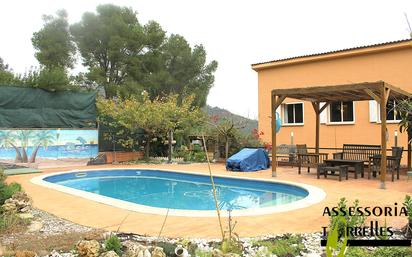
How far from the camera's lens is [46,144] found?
15.5 m

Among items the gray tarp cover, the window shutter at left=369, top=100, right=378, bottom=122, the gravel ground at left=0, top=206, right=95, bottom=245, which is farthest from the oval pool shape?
the window shutter at left=369, top=100, right=378, bottom=122

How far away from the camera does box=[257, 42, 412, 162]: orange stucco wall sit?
44.6 ft

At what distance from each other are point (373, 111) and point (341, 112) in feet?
4.64

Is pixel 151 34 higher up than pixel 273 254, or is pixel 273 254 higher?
pixel 151 34

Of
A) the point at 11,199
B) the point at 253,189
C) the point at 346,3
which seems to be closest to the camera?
the point at 11,199

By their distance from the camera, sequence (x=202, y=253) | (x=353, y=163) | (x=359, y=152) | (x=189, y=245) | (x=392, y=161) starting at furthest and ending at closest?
(x=359, y=152)
(x=353, y=163)
(x=392, y=161)
(x=189, y=245)
(x=202, y=253)

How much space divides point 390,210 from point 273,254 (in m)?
3.28

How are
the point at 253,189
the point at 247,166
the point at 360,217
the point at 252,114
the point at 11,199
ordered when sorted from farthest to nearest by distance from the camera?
the point at 252,114, the point at 247,166, the point at 253,189, the point at 11,199, the point at 360,217

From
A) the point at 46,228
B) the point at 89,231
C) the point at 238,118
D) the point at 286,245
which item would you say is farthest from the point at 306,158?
the point at 46,228

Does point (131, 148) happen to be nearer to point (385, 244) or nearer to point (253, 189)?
point (253, 189)

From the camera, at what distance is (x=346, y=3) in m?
8.59

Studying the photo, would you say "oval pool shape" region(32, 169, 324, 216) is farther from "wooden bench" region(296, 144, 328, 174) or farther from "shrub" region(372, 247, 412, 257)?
"shrub" region(372, 247, 412, 257)

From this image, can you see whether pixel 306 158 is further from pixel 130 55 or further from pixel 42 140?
pixel 130 55

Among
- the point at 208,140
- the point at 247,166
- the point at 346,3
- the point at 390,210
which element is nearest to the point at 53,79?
the point at 208,140
